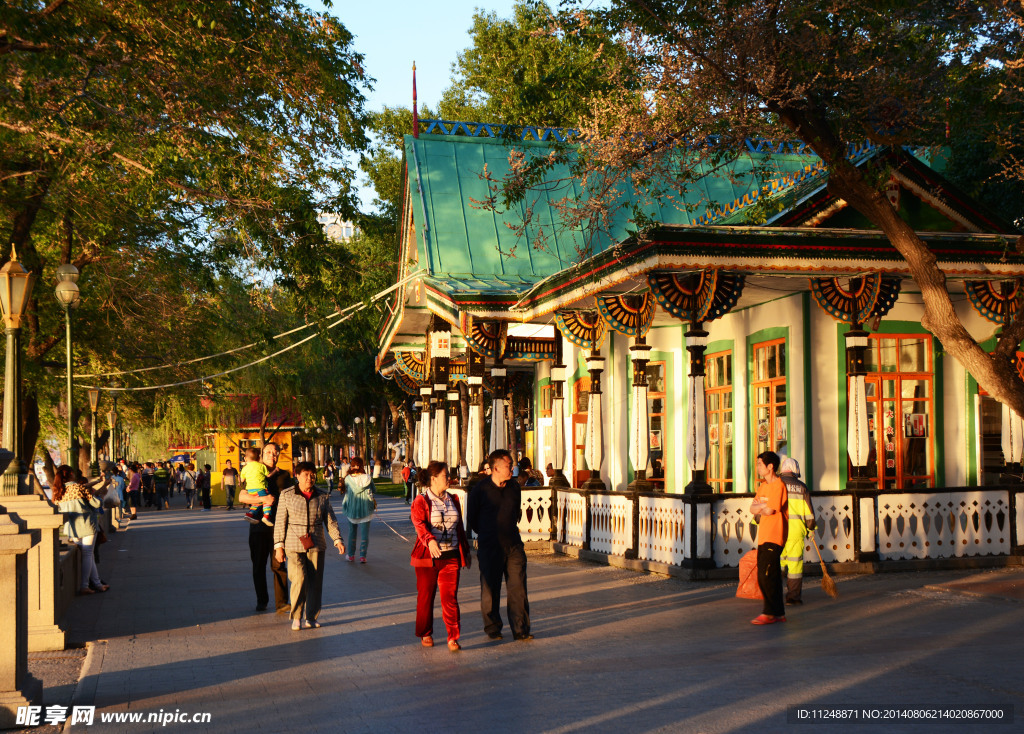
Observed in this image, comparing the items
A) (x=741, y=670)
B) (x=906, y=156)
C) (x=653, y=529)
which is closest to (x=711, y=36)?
(x=906, y=156)

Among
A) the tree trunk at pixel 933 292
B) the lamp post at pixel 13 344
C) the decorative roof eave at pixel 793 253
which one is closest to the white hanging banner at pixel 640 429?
the decorative roof eave at pixel 793 253

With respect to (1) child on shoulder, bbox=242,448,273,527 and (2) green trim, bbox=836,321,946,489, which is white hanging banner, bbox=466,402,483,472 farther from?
(2) green trim, bbox=836,321,946,489

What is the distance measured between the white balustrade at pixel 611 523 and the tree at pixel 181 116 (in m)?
6.21

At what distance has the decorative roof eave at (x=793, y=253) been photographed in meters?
14.6

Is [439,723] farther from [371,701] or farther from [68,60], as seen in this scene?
[68,60]

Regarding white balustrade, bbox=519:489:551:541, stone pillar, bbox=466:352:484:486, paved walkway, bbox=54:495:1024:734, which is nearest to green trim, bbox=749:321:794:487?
paved walkway, bbox=54:495:1024:734

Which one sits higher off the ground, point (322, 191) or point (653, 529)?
point (322, 191)

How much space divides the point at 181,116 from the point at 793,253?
8.09m

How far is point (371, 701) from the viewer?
792 cm

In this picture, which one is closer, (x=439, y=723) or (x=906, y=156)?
(x=439, y=723)

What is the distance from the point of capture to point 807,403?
17.1m

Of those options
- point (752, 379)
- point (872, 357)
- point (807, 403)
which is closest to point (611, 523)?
point (752, 379)

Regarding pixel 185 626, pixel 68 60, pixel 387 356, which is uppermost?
pixel 68 60

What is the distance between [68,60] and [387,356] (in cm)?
1903
